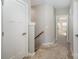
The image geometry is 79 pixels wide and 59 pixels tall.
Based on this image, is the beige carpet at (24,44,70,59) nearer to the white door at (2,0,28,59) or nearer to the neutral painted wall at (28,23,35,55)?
the neutral painted wall at (28,23,35,55)

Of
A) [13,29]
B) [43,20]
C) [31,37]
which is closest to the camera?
[13,29]

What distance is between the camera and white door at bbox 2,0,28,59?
9.16 ft

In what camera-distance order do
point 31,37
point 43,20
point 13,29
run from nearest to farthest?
1. point 13,29
2. point 31,37
3. point 43,20

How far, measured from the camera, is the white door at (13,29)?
110 inches

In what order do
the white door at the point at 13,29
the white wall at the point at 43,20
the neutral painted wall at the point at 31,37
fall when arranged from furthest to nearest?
the white wall at the point at 43,20 < the neutral painted wall at the point at 31,37 < the white door at the point at 13,29

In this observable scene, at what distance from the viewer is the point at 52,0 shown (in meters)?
6.15

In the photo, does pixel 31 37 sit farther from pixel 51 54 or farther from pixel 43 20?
pixel 43 20

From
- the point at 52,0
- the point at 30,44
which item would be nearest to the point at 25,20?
the point at 30,44

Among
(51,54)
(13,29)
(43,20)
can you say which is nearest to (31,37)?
(51,54)

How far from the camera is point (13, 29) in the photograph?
3.26m

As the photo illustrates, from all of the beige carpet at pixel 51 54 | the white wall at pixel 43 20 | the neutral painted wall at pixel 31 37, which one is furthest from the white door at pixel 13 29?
the white wall at pixel 43 20

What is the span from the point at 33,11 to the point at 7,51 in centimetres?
493

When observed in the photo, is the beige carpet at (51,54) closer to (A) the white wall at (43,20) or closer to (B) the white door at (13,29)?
(B) the white door at (13,29)

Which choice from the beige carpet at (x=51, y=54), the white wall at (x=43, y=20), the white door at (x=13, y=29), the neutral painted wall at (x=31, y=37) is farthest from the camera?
the white wall at (x=43, y=20)
